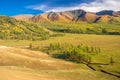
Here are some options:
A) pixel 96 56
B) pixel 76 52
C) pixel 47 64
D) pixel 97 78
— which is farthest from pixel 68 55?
pixel 97 78

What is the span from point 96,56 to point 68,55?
69.3 ft

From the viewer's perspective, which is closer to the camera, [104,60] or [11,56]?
[11,56]

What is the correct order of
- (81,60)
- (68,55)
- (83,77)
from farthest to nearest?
(68,55) < (81,60) < (83,77)

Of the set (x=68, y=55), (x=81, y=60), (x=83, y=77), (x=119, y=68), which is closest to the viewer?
(x=83, y=77)

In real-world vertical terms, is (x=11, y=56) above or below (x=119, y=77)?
above

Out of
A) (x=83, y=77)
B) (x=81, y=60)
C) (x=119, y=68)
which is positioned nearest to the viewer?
(x=83, y=77)

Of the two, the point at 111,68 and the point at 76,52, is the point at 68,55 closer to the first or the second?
the point at 76,52

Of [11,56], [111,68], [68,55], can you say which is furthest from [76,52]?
[11,56]

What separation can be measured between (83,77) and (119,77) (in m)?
19.8

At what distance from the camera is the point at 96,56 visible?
180 m

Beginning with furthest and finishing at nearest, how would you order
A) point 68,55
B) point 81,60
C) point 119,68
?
point 68,55
point 81,60
point 119,68

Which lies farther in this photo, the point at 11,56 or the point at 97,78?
the point at 11,56

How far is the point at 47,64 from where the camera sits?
143 metres

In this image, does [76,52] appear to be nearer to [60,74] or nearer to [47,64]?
[47,64]
